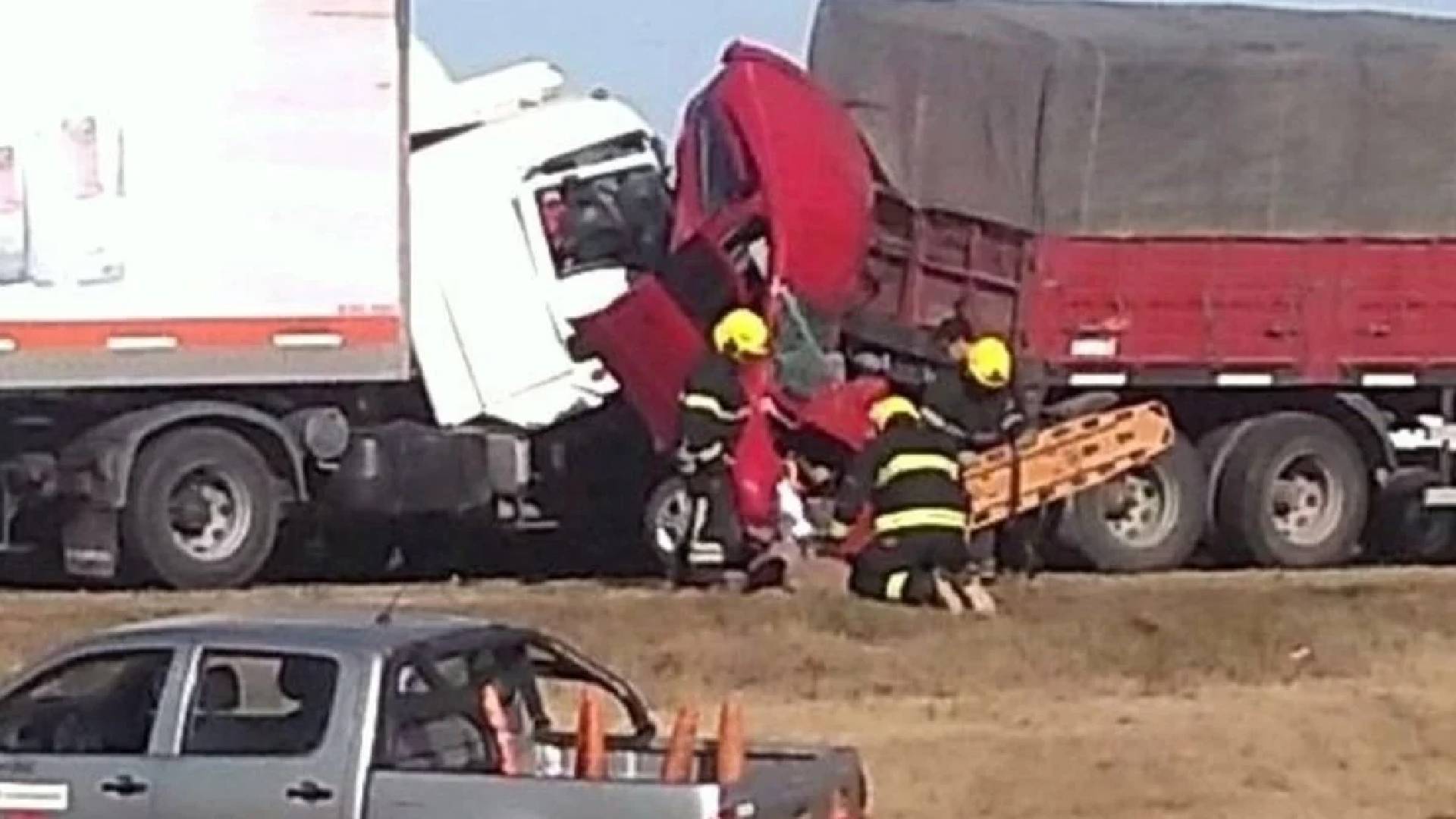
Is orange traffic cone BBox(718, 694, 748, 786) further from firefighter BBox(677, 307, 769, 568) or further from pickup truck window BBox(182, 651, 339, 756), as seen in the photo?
firefighter BBox(677, 307, 769, 568)

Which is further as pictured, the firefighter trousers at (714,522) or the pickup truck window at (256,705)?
the firefighter trousers at (714,522)

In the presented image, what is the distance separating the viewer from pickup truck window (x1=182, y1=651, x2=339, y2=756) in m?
12.9

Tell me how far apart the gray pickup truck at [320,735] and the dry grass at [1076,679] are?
161 inches

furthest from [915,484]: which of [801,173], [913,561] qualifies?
[801,173]

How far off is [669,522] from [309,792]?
516 inches

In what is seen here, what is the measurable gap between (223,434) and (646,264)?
3.00 metres

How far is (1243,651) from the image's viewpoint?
68.5 feet

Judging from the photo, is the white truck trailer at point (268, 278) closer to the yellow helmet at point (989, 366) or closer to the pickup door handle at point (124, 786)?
the yellow helmet at point (989, 366)

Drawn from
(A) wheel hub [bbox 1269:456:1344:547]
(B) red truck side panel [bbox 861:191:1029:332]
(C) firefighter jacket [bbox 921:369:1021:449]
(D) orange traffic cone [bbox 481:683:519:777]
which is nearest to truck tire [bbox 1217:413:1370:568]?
(A) wheel hub [bbox 1269:456:1344:547]

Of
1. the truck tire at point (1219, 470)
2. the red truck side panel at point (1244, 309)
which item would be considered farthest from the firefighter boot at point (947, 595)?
the truck tire at point (1219, 470)

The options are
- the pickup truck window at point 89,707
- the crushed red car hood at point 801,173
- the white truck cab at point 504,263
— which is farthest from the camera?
the white truck cab at point 504,263

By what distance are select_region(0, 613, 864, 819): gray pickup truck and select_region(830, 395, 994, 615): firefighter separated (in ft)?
29.9

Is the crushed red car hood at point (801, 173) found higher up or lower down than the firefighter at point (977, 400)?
higher up

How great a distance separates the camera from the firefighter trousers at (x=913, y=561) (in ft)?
74.6
